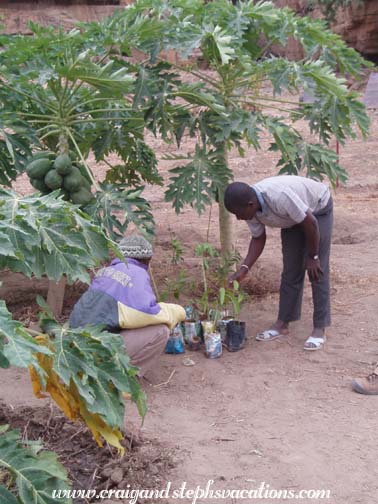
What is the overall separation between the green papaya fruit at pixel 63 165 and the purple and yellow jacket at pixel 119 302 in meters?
0.80

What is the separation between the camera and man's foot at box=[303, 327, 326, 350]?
4668mm

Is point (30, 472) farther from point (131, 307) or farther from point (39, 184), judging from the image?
point (39, 184)

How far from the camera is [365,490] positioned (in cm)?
302

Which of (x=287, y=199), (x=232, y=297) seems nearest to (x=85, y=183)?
(x=232, y=297)

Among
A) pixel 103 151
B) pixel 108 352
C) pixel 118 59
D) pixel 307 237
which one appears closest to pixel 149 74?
pixel 118 59

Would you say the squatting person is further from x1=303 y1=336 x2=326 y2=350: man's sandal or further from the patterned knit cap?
x1=303 y1=336 x2=326 y2=350: man's sandal

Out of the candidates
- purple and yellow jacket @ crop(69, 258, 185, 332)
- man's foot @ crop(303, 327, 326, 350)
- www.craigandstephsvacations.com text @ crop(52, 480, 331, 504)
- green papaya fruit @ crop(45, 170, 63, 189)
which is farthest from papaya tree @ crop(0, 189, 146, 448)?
man's foot @ crop(303, 327, 326, 350)

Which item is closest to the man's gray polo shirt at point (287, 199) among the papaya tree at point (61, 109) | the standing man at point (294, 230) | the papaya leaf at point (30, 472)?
the standing man at point (294, 230)

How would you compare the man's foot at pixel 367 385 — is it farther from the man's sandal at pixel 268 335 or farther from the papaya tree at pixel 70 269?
the papaya tree at pixel 70 269

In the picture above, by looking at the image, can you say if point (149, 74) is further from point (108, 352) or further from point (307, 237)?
point (108, 352)

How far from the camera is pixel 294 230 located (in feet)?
15.3

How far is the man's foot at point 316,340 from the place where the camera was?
4.67 metres

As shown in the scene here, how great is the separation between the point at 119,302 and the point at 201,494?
1.25 metres

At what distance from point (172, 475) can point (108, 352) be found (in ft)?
2.59
